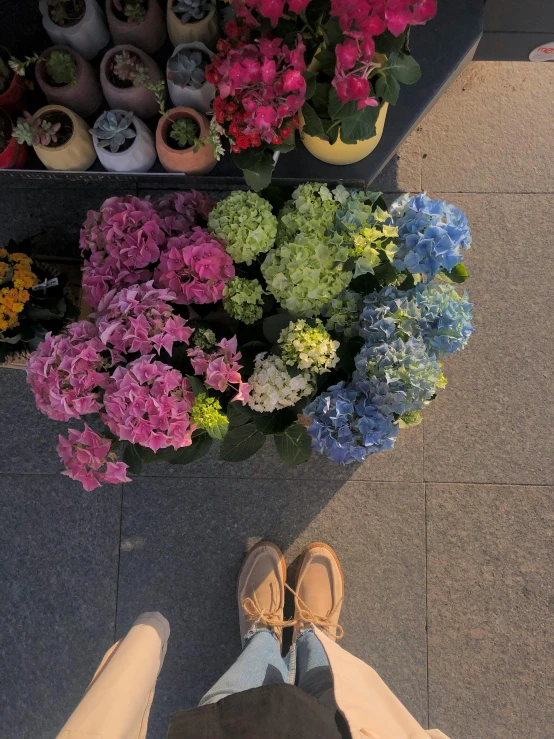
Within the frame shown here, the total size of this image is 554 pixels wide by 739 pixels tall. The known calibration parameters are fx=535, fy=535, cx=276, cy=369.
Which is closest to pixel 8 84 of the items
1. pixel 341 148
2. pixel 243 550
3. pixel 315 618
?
pixel 341 148

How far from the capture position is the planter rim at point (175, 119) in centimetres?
132

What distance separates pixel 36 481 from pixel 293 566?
0.98 metres

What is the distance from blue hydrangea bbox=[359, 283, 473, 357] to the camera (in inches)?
45.7

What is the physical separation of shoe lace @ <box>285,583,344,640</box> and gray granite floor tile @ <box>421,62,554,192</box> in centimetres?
156

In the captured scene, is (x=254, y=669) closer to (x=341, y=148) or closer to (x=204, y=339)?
(x=204, y=339)

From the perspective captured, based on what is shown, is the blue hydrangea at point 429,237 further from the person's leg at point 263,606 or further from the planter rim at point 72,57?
the person's leg at point 263,606

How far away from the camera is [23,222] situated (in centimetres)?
195

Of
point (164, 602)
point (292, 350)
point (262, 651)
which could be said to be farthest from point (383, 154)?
point (164, 602)

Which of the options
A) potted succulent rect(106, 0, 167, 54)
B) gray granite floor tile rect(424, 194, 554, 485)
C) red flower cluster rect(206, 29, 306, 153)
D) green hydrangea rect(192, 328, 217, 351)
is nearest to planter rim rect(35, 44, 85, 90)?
potted succulent rect(106, 0, 167, 54)

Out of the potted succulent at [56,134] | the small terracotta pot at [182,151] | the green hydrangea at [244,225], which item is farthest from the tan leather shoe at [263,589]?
the potted succulent at [56,134]

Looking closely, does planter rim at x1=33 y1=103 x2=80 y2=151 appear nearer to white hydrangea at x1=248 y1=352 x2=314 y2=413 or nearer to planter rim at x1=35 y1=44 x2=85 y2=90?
planter rim at x1=35 y1=44 x2=85 y2=90

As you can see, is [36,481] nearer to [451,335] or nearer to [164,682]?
[164,682]

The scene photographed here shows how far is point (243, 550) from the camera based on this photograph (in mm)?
1910

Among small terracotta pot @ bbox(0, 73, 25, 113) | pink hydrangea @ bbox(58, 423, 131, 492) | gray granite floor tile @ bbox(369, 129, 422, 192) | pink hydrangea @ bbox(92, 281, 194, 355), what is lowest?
pink hydrangea @ bbox(58, 423, 131, 492)
